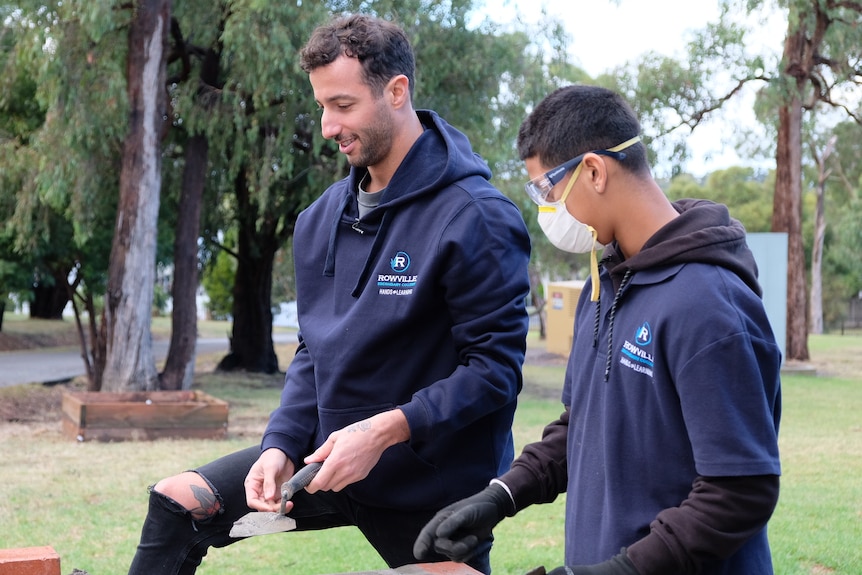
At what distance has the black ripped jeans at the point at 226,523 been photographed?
2.94m

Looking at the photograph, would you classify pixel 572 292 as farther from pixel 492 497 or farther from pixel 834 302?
pixel 834 302

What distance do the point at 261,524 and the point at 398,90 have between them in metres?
1.27

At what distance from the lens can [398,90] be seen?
301 cm

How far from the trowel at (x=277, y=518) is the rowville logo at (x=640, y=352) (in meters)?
0.96

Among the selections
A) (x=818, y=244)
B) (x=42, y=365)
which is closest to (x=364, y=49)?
(x=42, y=365)

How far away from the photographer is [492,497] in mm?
2445

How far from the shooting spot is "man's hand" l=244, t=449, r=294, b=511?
114 inches

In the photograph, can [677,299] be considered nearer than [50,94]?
Yes

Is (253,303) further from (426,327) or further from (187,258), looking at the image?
(426,327)

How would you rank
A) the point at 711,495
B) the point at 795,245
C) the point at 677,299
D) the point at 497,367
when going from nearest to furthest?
1. the point at 711,495
2. the point at 677,299
3. the point at 497,367
4. the point at 795,245

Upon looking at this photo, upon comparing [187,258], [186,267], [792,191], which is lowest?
[186,267]

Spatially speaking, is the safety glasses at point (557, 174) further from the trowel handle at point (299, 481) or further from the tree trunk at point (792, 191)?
the tree trunk at point (792, 191)

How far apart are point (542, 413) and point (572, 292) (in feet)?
41.8

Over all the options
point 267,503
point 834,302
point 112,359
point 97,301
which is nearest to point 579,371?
point 267,503
